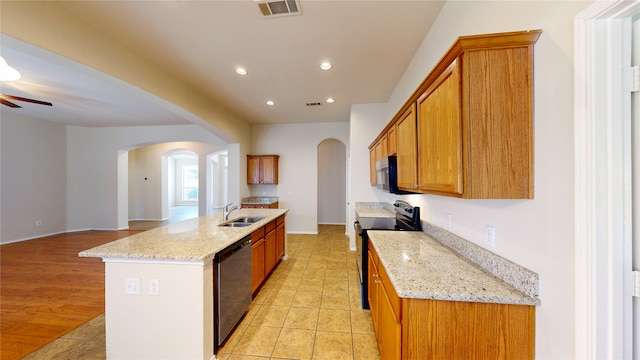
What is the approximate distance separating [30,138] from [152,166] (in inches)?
117

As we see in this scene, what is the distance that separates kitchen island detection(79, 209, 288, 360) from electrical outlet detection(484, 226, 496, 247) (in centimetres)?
191

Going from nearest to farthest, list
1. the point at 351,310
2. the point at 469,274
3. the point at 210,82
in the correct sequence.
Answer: the point at 469,274
the point at 351,310
the point at 210,82

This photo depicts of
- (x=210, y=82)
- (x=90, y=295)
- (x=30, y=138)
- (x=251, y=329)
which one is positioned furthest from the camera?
(x=30, y=138)

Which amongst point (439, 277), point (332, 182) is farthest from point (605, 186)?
point (332, 182)

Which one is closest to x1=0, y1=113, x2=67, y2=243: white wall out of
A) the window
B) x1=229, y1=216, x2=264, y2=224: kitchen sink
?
x1=229, y1=216, x2=264, y2=224: kitchen sink

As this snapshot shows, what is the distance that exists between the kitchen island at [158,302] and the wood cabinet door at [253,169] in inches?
168

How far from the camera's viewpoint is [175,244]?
6.19 feet

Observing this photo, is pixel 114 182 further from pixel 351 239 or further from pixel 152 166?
pixel 351 239

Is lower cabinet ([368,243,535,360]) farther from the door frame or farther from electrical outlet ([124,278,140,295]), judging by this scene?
electrical outlet ([124,278,140,295])

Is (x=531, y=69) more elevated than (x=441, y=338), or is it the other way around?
(x=531, y=69)

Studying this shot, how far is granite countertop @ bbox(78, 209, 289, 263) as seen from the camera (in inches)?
64.6

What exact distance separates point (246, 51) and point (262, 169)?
3.59m

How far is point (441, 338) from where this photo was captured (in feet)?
3.65

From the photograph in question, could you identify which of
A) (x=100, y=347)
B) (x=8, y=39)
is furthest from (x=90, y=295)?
(x=8, y=39)
